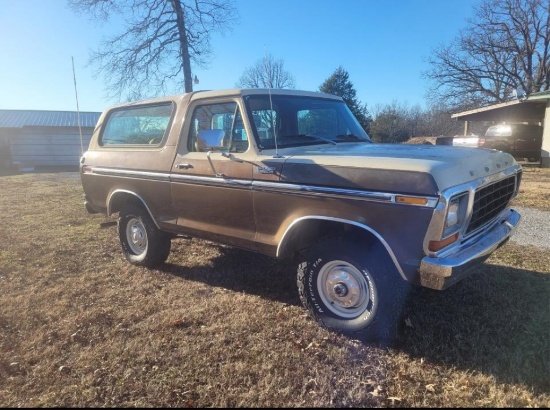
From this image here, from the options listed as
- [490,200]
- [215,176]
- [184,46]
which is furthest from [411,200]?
[184,46]

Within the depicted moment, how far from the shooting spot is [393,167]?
292cm

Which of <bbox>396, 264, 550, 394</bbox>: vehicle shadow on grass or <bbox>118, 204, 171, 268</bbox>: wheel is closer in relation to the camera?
<bbox>396, 264, 550, 394</bbox>: vehicle shadow on grass

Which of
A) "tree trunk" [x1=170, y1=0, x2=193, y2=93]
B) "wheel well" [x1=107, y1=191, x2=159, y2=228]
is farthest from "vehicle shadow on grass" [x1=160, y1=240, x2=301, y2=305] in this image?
"tree trunk" [x1=170, y1=0, x2=193, y2=93]

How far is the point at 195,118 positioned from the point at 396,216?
250 cm

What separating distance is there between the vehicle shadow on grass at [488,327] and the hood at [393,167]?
4.24 feet

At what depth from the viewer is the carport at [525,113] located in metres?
Result: 16.7

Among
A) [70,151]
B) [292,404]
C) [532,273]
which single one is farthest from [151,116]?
[70,151]

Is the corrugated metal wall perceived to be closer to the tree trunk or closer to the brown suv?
the tree trunk

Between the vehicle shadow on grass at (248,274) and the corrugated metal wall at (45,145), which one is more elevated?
the corrugated metal wall at (45,145)

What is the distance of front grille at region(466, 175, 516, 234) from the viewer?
10.5 ft

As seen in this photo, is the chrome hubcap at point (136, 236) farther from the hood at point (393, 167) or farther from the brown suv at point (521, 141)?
the brown suv at point (521, 141)

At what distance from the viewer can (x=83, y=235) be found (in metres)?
7.09

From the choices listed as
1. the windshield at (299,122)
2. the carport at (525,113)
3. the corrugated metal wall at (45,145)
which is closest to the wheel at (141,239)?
the windshield at (299,122)

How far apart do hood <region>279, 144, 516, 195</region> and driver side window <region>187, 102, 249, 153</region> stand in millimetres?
478
